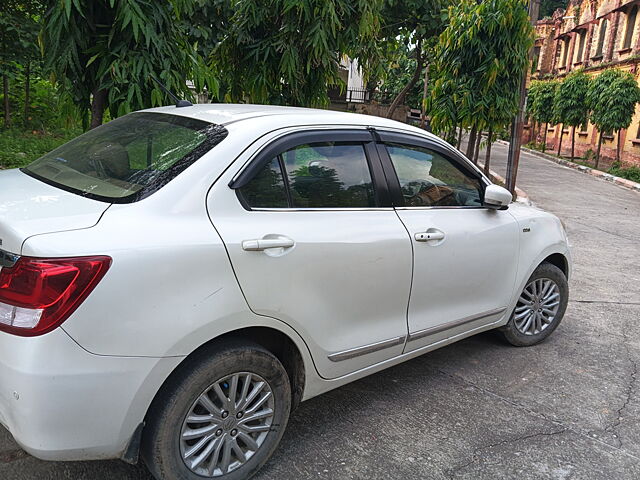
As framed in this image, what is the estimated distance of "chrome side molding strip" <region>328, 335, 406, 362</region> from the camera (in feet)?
9.18

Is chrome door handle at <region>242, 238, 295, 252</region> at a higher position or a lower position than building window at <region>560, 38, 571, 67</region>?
lower

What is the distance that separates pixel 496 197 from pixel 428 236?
0.72m

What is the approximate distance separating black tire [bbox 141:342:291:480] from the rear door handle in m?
1.11

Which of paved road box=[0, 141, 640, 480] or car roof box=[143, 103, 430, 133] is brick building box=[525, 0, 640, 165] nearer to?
paved road box=[0, 141, 640, 480]

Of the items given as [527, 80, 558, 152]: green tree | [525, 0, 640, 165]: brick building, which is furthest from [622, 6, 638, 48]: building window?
[527, 80, 558, 152]: green tree

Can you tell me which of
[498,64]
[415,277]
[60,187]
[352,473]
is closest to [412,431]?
[352,473]

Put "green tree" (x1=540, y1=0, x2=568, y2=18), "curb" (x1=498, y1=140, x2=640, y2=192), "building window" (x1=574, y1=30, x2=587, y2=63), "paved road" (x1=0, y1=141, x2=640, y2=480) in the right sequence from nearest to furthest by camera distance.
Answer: "paved road" (x1=0, y1=141, x2=640, y2=480) → "curb" (x1=498, y1=140, x2=640, y2=192) → "building window" (x1=574, y1=30, x2=587, y2=63) → "green tree" (x1=540, y1=0, x2=568, y2=18)

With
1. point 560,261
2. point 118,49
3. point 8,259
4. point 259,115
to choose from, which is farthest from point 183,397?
point 560,261

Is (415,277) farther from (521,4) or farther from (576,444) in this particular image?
(521,4)

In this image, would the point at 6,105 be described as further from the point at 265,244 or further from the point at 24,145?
the point at 265,244

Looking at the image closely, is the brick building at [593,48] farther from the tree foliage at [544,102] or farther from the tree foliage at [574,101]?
the tree foliage at [544,102]

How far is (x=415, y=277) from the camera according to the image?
3.09 metres

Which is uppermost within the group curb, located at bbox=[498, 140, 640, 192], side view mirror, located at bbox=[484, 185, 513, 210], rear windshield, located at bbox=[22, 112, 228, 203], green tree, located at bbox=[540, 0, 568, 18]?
green tree, located at bbox=[540, 0, 568, 18]

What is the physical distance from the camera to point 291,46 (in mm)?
5523
